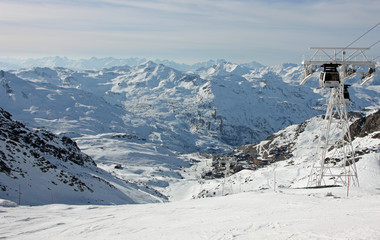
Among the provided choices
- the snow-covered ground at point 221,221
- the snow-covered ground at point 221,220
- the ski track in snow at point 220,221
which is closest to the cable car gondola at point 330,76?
the snow-covered ground at point 221,220

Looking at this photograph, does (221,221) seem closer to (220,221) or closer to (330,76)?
(220,221)

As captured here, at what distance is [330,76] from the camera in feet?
90.4

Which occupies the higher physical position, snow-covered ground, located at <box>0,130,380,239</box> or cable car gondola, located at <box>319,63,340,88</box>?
cable car gondola, located at <box>319,63,340,88</box>

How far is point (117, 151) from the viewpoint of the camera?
643 ft

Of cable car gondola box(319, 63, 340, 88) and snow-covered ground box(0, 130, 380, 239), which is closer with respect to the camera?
snow-covered ground box(0, 130, 380, 239)

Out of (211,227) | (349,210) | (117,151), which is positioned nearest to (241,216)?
(211,227)

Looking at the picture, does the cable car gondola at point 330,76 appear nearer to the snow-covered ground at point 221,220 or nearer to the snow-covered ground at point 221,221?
the snow-covered ground at point 221,220

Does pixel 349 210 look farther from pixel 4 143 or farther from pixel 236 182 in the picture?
pixel 236 182

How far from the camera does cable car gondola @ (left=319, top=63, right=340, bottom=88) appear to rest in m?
27.4

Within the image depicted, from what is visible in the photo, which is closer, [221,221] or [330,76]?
[221,221]

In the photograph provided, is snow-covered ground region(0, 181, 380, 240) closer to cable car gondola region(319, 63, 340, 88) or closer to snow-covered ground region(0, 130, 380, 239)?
snow-covered ground region(0, 130, 380, 239)

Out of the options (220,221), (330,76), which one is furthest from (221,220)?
(330,76)

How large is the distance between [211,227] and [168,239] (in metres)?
2.57

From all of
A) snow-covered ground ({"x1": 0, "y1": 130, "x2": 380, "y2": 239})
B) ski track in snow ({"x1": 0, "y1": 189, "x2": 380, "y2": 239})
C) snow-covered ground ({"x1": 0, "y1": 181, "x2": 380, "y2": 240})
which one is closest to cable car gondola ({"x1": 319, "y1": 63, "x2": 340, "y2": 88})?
snow-covered ground ({"x1": 0, "y1": 130, "x2": 380, "y2": 239})
